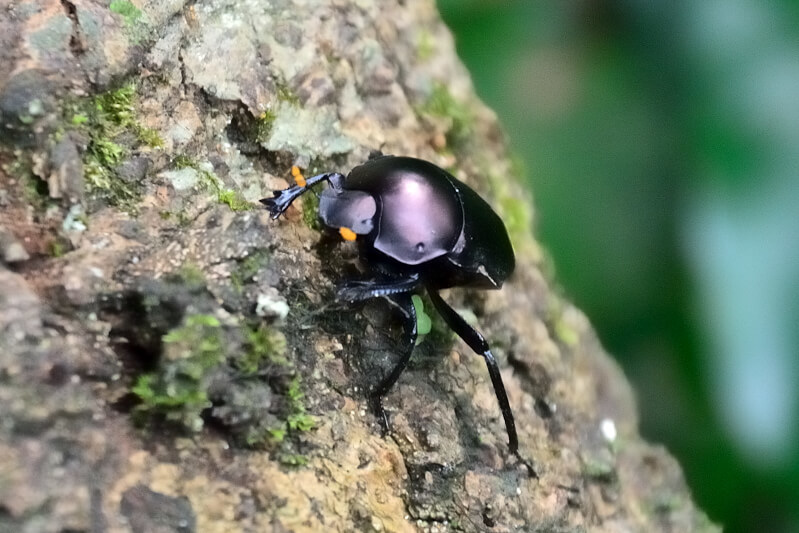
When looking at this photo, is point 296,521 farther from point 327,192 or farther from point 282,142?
point 282,142

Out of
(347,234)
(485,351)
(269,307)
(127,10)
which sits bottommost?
(485,351)

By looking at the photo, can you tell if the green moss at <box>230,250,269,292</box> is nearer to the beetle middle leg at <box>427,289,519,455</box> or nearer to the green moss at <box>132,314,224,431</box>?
the green moss at <box>132,314,224,431</box>

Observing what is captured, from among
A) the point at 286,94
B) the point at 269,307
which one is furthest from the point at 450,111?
the point at 269,307

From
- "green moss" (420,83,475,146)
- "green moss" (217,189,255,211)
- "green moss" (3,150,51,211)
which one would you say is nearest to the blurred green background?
"green moss" (420,83,475,146)

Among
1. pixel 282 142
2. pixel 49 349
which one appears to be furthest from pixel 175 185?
pixel 49 349

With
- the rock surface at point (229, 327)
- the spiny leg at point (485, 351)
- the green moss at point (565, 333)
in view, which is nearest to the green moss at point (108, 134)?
the rock surface at point (229, 327)

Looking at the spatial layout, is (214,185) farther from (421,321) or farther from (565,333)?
(565,333)

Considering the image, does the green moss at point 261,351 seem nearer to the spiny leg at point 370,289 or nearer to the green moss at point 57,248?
the spiny leg at point 370,289
